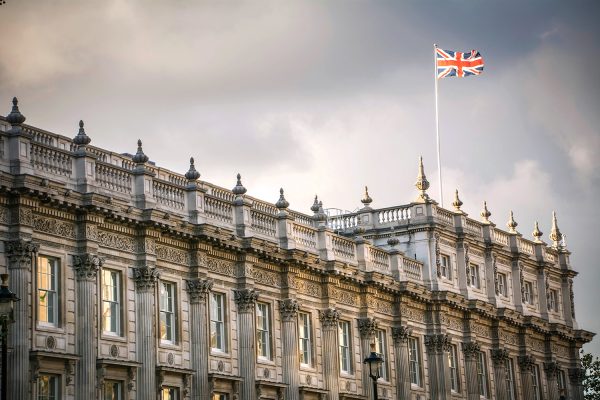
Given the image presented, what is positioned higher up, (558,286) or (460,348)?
(558,286)

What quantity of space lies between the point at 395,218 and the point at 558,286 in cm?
1848

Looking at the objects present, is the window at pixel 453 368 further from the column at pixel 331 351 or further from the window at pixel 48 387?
the window at pixel 48 387

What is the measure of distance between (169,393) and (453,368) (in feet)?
83.1

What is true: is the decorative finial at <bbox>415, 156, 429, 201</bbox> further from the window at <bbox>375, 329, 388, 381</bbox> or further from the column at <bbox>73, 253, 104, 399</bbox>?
the column at <bbox>73, 253, 104, 399</bbox>

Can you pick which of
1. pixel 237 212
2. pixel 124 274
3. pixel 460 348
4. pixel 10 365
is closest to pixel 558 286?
pixel 460 348

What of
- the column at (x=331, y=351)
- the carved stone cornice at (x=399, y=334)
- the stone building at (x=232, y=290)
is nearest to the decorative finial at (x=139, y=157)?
the stone building at (x=232, y=290)

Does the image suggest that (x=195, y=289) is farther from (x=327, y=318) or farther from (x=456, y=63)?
(x=456, y=63)

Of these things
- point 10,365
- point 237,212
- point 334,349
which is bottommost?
point 10,365

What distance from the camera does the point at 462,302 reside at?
76500 millimetres

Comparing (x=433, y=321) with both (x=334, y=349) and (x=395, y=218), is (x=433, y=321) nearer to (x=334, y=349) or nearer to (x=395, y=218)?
(x=395, y=218)

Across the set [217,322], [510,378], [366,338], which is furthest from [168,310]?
[510,378]

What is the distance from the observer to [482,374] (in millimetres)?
79188

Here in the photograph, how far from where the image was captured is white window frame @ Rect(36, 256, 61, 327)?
48.5m

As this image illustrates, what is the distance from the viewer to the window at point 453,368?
7575cm
